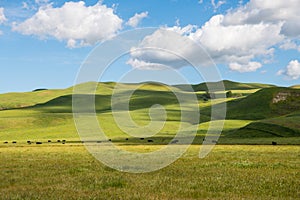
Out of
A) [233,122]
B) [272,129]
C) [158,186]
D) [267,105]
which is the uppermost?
[267,105]

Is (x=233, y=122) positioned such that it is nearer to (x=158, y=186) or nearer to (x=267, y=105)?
(x=267, y=105)

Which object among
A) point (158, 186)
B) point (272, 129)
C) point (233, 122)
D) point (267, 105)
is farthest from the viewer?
point (267, 105)

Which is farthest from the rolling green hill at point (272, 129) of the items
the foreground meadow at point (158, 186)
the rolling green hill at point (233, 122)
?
the foreground meadow at point (158, 186)

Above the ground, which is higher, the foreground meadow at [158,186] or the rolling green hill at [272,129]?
the foreground meadow at [158,186]

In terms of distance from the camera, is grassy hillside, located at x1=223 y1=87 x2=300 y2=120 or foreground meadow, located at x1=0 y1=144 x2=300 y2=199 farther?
grassy hillside, located at x1=223 y1=87 x2=300 y2=120

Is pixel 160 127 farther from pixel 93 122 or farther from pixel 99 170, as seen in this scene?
pixel 99 170

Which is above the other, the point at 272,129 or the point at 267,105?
the point at 267,105

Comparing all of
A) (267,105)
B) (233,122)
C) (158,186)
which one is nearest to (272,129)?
(233,122)

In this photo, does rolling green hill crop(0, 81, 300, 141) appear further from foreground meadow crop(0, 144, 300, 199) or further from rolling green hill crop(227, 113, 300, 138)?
foreground meadow crop(0, 144, 300, 199)

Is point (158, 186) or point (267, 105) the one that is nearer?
point (158, 186)

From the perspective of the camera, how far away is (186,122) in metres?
157

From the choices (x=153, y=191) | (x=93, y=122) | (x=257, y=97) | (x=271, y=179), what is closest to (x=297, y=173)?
(x=271, y=179)

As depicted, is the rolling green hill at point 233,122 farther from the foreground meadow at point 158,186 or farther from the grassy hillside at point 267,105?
the foreground meadow at point 158,186

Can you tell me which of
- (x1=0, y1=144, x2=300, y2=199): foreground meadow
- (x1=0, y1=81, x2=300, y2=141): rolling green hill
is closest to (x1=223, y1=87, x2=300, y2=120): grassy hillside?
(x1=0, y1=81, x2=300, y2=141): rolling green hill
